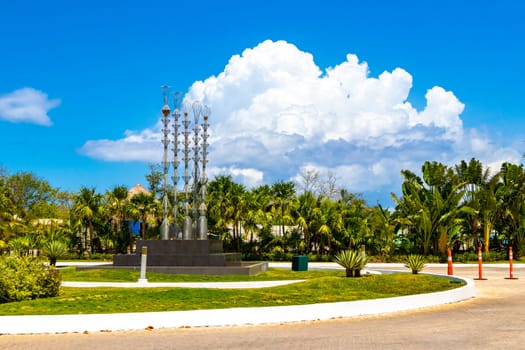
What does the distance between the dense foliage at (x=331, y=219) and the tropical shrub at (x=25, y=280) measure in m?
23.3

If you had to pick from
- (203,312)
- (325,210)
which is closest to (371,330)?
(203,312)

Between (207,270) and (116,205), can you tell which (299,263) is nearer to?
(207,270)

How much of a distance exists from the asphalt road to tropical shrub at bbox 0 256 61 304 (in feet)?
12.8

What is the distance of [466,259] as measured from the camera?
41531 millimetres

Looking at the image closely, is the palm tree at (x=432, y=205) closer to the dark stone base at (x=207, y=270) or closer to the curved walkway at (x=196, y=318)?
the dark stone base at (x=207, y=270)

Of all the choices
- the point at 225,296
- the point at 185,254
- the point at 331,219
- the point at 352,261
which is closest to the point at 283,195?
the point at 331,219

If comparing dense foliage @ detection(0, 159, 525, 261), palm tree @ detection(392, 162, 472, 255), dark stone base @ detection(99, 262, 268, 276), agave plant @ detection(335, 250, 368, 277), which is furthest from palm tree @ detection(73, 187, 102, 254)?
agave plant @ detection(335, 250, 368, 277)

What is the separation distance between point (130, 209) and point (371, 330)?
35139mm

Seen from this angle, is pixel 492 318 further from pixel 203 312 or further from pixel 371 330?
pixel 203 312

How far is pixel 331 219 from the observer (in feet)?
137

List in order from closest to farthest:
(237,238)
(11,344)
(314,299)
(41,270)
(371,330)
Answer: (11,344) → (371,330) → (314,299) → (41,270) → (237,238)

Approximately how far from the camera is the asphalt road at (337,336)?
1039cm

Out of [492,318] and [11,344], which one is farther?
[492,318]

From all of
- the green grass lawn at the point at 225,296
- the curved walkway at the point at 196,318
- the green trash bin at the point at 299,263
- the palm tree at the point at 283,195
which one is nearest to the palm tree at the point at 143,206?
the palm tree at the point at 283,195
